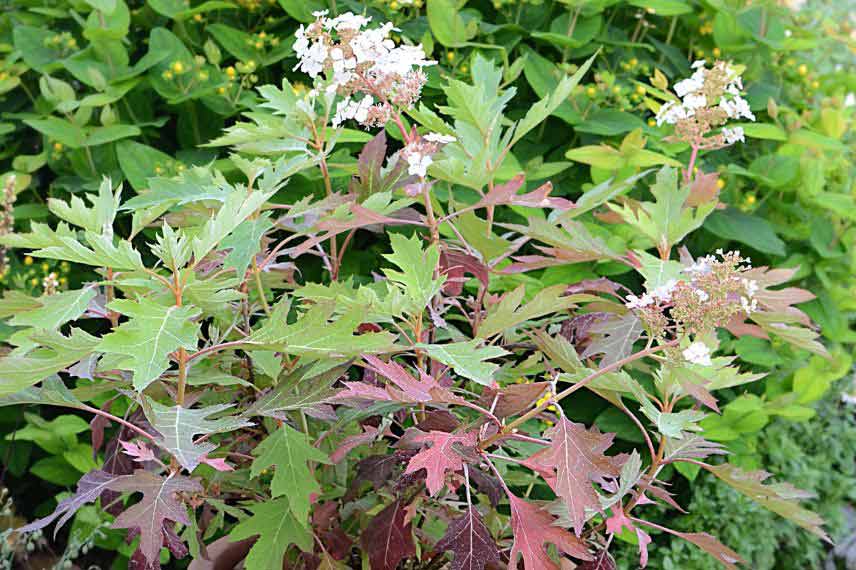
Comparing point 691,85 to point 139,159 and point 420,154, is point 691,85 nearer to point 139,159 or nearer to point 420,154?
point 420,154

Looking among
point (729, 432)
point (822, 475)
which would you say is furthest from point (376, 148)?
point (822, 475)

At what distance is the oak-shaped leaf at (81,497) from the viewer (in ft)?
3.10

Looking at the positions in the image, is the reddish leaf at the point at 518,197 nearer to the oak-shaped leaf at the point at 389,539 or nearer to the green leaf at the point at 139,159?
the oak-shaped leaf at the point at 389,539

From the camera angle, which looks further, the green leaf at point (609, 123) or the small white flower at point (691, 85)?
the green leaf at point (609, 123)

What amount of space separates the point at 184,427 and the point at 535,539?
41 cm

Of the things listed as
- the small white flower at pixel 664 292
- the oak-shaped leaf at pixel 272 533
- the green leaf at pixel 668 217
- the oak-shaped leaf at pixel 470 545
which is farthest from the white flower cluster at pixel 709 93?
the oak-shaped leaf at pixel 272 533

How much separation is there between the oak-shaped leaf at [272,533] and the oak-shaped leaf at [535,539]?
10.0 inches

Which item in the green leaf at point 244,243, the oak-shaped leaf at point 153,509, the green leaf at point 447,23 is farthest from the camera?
the green leaf at point 447,23

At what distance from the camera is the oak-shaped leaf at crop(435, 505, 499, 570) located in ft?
3.19

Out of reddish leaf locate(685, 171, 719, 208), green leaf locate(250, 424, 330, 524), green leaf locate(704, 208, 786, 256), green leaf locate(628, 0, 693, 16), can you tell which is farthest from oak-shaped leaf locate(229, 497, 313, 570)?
green leaf locate(628, 0, 693, 16)

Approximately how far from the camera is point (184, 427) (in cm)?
89

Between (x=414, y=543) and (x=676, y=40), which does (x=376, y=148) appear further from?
(x=676, y=40)

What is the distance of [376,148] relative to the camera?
4.20 ft

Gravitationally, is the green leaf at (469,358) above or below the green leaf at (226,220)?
below
